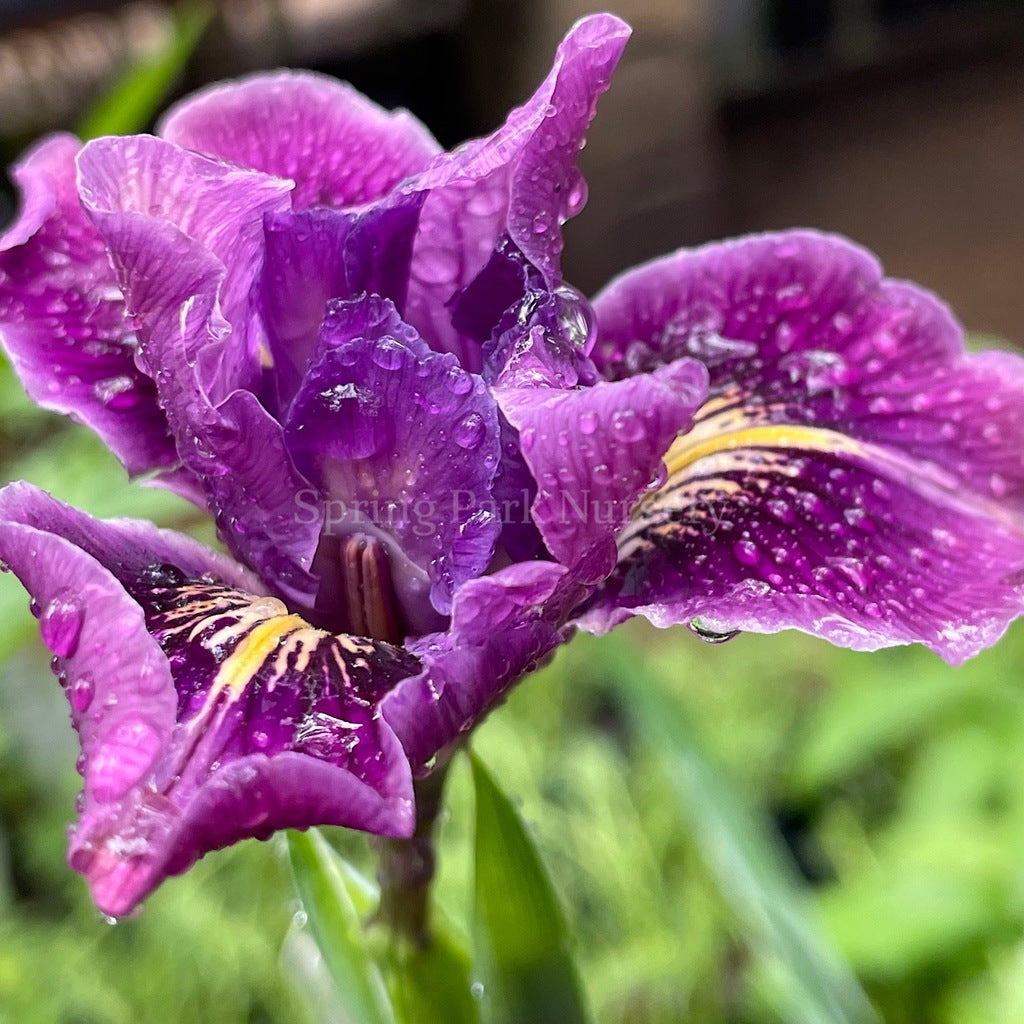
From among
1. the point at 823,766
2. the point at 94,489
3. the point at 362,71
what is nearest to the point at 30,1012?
the point at 94,489

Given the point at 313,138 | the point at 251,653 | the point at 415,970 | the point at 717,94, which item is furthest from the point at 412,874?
the point at 717,94

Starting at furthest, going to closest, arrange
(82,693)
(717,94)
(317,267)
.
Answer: (717,94) → (317,267) → (82,693)

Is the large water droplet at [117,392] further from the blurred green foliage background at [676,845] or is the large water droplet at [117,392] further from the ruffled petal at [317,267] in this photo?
the blurred green foliage background at [676,845]

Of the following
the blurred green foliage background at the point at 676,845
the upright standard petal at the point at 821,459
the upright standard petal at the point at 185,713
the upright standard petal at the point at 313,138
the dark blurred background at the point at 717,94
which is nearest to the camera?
the upright standard petal at the point at 185,713

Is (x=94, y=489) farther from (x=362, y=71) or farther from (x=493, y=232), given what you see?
(x=362, y=71)

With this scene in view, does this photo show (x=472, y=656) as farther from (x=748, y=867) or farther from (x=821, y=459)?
(x=748, y=867)

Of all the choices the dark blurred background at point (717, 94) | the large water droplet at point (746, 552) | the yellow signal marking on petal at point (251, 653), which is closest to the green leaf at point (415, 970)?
the yellow signal marking on petal at point (251, 653)

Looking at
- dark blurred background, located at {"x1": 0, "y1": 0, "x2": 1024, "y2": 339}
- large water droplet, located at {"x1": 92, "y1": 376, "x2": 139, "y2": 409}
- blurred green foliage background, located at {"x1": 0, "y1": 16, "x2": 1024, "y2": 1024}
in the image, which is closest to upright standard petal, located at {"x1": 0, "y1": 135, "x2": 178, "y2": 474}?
large water droplet, located at {"x1": 92, "y1": 376, "x2": 139, "y2": 409}
